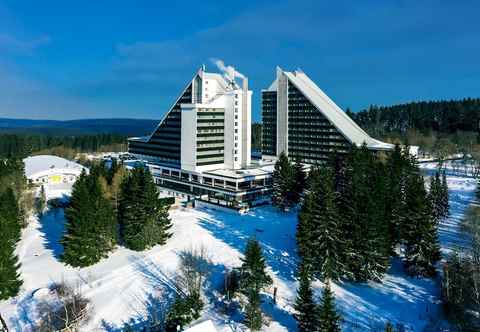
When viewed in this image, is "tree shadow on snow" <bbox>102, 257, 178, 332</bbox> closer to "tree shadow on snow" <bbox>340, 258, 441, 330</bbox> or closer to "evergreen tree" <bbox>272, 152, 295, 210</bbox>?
"tree shadow on snow" <bbox>340, 258, 441, 330</bbox>

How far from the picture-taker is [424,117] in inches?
4407

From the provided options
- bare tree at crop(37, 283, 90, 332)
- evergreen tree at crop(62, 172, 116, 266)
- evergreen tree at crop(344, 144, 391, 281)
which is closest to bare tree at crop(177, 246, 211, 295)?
bare tree at crop(37, 283, 90, 332)

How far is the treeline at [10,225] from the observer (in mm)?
31750

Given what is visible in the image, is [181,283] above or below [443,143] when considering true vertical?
below

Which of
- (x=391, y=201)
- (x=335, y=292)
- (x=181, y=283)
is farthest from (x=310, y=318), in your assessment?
(x=391, y=201)

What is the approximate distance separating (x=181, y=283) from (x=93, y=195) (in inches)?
523

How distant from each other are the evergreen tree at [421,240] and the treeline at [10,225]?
30449 mm

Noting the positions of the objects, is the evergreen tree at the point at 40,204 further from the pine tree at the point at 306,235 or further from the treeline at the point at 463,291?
the treeline at the point at 463,291

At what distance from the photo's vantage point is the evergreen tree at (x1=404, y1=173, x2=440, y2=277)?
32375mm

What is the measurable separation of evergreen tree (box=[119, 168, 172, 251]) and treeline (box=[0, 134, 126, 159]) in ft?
262

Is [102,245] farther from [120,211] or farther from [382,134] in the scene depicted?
[382,134]

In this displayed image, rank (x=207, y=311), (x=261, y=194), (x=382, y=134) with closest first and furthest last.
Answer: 1. (x=207, y=311)
2. (x=261, y=194)
3. (x=382, y=134)

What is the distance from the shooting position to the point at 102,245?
3803cm

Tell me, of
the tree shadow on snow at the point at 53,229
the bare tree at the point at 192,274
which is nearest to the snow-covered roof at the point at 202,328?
the bare tree at the point at 192,274
